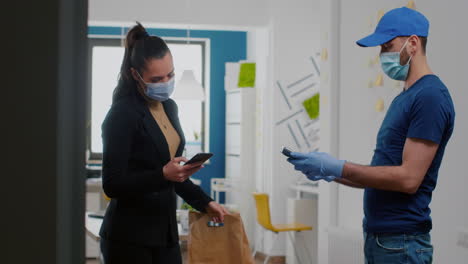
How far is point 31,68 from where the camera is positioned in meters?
0.44

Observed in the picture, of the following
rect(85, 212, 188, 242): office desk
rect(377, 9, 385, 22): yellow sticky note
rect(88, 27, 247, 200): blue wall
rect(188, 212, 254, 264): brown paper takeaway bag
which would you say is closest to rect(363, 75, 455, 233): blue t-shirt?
rect(188, 212, 254, 264): brown paper takeaway bag

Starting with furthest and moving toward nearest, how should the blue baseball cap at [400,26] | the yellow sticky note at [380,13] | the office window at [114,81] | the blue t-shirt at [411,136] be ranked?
the office window at [114,81] → the yellow sticky note at [380,13] → the blue baseball cap at [400,26] → the blue t-shirt at [411,136]

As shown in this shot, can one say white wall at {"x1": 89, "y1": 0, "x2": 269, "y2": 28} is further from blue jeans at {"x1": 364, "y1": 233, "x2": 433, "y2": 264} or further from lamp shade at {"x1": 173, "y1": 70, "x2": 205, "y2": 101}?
blue jeans at {"x1": 364, "y1": 233, "x2": 433, "y2": 264}

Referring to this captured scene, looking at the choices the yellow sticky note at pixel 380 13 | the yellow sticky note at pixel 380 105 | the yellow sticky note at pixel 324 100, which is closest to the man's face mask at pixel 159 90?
the yellow sticky note at pixel 380 105

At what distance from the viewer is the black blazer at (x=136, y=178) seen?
5.44 ft

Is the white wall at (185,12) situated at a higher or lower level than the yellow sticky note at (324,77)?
higher

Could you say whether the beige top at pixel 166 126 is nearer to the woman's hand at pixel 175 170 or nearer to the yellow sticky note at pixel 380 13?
the woman's hand at pixel 175 170

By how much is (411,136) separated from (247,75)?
5218 mm

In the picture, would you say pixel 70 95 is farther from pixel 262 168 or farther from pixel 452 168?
pixel 262 168

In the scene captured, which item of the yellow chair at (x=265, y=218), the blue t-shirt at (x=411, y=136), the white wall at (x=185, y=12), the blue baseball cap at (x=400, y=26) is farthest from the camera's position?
the white wall at (x=185, y=12)

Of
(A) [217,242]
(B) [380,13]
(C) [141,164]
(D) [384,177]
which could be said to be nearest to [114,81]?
(B) [380,13]

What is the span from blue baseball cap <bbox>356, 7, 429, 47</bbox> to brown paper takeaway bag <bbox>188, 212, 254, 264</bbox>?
32.0 inches

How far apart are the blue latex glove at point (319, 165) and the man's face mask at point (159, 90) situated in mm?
488

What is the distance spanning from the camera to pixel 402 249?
162cm
